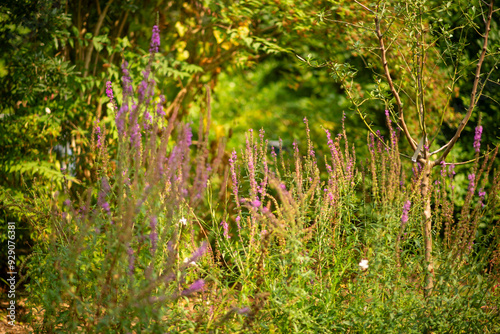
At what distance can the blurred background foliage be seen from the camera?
3.88 metres

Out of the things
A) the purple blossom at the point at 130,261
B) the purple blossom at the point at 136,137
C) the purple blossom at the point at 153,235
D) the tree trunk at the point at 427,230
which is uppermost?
the purple blossom at the point at 136,137

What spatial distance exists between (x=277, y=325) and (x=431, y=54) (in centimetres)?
335

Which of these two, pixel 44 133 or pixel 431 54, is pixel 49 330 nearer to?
pixel 44 133

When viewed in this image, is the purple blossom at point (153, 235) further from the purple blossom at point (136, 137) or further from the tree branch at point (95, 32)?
the tree branch at point (95, 32)

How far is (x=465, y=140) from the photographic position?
468cm

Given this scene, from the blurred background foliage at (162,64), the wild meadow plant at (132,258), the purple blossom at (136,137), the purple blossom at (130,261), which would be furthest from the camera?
the blurred background foliage at (162,64)

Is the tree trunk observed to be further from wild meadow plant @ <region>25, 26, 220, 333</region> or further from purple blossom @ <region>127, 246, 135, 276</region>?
purple blossom @ <region>127, 246, 135, 276</region>

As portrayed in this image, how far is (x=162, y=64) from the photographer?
423 centimetres

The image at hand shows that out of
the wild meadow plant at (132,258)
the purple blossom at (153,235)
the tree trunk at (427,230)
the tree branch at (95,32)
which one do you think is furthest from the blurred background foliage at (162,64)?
the purple blossom at (153,235)

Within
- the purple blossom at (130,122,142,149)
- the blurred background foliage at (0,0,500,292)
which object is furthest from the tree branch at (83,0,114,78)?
the purple blossom at (130,122,142,149)

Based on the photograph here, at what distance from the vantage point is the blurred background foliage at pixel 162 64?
3.88 metres

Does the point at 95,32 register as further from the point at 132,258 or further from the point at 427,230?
the point at 427,230

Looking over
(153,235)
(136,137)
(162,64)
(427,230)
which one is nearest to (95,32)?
(162,64)

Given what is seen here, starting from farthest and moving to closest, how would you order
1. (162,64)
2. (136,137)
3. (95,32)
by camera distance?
(95,32)
(162,64)
(136,137)
